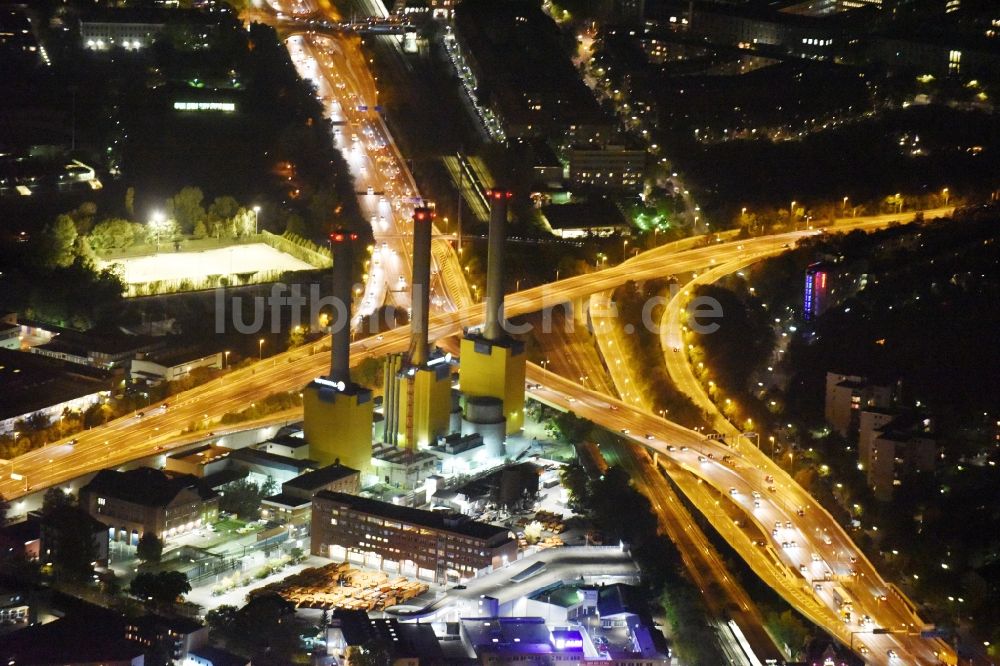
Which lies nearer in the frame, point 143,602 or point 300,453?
point 143,602

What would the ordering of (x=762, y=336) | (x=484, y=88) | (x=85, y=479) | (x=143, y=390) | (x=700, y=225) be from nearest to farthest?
(x=85, y=479) → (x=143, y=390) → (x=762, y=336) → (x=700, y=225) → (x=484, y=88)

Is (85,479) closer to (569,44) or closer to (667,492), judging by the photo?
(667,492)

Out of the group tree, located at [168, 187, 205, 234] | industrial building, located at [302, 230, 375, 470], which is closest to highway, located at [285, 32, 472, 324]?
tree, located at [168, 187, 205, 234]

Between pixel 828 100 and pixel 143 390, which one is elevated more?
pixel 828 100

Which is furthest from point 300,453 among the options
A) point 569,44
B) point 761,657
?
point 569,44

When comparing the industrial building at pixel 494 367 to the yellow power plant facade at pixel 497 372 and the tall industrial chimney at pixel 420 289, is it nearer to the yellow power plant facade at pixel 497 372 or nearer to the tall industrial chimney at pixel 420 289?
the yellow power plant facade at pixel 497 372

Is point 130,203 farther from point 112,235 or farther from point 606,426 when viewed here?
point 606,426

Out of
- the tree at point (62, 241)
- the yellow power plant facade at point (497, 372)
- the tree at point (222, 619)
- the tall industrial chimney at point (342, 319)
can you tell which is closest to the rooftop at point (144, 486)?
the tree at point (222, 619)
